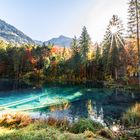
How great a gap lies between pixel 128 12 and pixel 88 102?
54.6ft

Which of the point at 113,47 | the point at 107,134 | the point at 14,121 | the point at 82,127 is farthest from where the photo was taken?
the point at 113,47

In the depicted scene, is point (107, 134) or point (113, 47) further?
point (113, 47)

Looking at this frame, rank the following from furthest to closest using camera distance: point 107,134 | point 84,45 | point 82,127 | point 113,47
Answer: point 84,45, point 113,47, point 82,127, point 107,134

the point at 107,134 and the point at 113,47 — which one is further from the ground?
the point at 113,47

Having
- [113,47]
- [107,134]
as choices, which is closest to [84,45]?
[113,47]

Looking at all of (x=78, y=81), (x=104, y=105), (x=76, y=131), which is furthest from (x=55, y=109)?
(x=78, y=81)

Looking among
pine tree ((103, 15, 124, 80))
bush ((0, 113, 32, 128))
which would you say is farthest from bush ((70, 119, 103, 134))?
pine tree ((103, 15, 124, 80))

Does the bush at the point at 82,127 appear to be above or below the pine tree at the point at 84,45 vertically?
below

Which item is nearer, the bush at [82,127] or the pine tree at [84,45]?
the bush at [82,127]

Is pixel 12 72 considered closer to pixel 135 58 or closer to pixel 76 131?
pixel 135 58

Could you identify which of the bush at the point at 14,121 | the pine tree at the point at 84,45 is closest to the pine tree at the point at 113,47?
the pine tree at the point at 84,45

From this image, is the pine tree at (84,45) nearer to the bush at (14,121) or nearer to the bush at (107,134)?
the bush at (14,121)

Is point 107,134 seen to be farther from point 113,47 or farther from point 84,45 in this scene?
point 84,45

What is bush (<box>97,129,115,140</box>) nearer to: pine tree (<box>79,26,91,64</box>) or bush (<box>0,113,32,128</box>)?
bush (<box>0,113,32,128</box>)
